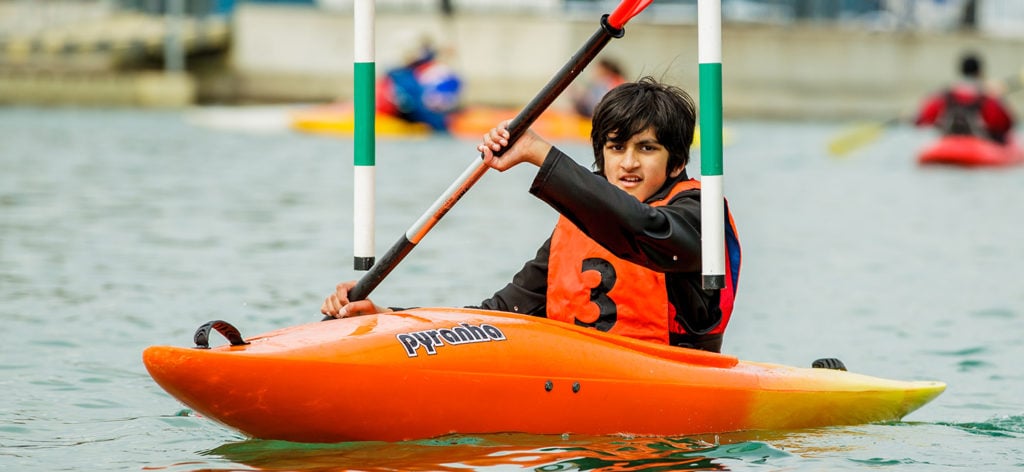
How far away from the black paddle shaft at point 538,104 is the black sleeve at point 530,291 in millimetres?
305

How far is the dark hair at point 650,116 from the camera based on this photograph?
4.50m

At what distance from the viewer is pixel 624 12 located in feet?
14.9

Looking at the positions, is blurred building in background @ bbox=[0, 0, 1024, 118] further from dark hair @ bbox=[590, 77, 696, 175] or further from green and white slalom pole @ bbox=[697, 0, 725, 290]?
green and white slalom pole @ bbox=[697, 0, 725, 290]

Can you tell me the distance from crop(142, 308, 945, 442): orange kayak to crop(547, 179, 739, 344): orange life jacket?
86mm

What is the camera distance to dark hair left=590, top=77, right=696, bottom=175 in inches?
177

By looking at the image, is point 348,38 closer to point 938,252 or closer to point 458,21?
point 458,21

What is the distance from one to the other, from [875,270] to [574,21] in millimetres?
15367

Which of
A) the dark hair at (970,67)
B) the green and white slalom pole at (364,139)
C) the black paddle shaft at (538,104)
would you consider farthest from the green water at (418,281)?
the dark hair at (970,67)

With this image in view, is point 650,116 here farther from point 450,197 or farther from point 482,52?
point 482,52

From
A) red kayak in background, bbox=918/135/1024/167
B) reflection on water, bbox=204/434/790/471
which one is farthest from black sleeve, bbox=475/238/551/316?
red kayak in background, bbox=918/135/1024/167

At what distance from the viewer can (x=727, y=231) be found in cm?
467

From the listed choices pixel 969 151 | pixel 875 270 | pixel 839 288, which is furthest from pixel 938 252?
pixel 969 151

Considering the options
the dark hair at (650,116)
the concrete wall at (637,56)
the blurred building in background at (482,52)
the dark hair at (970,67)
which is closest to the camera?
the dark hair at (650,116)

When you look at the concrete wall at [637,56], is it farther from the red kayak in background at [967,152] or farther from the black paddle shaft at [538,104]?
the black paddle shaft at [538,104]
